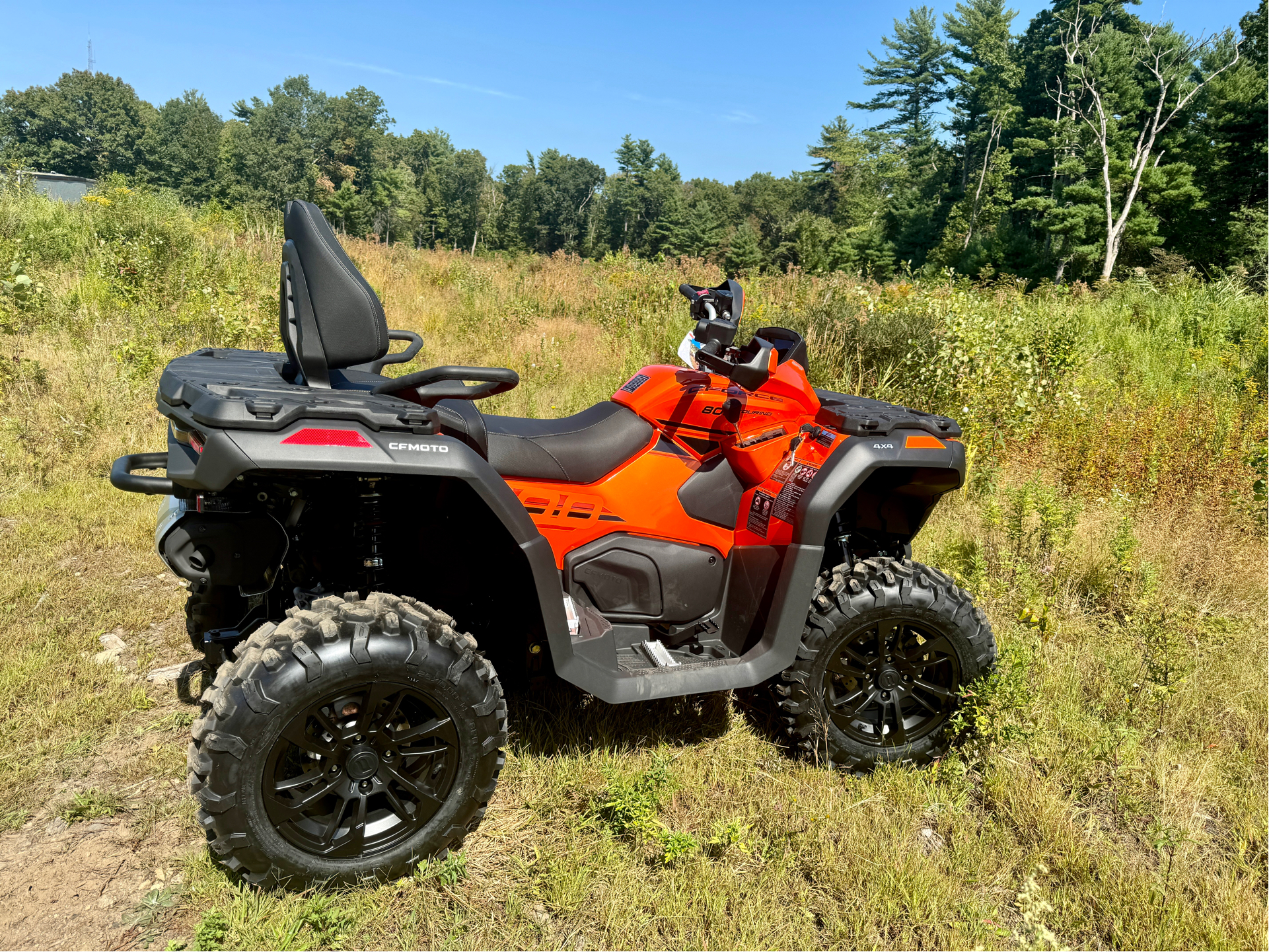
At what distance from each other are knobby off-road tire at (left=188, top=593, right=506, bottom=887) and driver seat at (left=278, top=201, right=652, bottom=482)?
1.94ft

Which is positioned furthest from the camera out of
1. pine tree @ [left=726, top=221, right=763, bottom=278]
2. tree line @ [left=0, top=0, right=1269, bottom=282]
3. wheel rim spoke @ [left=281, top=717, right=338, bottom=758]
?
pine tree @ [left=726, top=221, right=763, bottom=278]

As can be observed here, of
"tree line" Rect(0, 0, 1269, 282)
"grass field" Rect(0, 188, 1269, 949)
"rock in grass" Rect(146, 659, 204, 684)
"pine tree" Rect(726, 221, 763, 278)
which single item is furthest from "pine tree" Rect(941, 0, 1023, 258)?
"rock in grass" Rect(146, 659, 204, 684)

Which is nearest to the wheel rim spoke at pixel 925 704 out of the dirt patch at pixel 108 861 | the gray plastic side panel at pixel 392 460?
the gray plastic side panel at pixel 392 460

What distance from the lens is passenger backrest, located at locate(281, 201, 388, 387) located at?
2.25m

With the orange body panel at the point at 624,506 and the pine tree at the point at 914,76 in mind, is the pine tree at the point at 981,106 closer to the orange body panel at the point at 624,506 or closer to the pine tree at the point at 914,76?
the pine tree at the point at 914,76

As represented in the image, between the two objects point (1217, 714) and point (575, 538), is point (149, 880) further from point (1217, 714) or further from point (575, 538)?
point (1217, 714)

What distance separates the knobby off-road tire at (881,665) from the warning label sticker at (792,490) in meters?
0.29

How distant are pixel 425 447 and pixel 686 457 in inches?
45.6

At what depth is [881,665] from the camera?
283 cm

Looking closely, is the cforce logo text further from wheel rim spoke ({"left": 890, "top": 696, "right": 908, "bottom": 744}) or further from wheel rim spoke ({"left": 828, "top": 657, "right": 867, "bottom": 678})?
wheel rim spoke ({"left": 890, "top": 696, "right": 908, "bottom": 744})

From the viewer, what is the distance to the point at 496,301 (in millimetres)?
9633

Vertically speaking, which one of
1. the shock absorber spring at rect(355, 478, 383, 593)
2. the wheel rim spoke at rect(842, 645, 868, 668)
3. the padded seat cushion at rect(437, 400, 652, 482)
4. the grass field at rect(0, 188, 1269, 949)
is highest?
the padded seat cushion at rect(437, 400, 652, 482)

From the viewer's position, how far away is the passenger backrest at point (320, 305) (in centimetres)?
225

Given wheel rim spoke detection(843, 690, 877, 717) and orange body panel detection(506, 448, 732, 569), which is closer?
orange body panel detection(506, 448, 732, 569)
